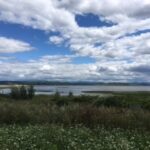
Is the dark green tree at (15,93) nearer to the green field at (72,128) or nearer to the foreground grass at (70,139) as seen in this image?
the green field at (72,128)

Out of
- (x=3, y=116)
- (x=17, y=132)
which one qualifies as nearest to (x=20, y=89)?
(x=3, y=116)

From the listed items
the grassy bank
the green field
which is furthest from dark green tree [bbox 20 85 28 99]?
the grassy bank

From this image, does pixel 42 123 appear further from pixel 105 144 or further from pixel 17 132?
pixel 105 144

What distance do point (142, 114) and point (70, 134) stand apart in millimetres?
4900

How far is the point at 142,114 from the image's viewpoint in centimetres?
1797

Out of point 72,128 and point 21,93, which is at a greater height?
point 21,93

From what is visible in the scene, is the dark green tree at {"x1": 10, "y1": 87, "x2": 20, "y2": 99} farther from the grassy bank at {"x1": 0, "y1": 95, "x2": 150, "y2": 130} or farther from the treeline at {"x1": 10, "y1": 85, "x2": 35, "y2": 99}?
the grassy bank at {"x1": 0, "y1": 95, "x2": 150, "y2": 130}

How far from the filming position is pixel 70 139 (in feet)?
43.5

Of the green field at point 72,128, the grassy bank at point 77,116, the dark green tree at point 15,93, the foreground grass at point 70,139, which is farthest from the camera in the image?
the dark green tree at point 15,93

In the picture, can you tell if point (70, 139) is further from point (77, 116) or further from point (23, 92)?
point (23, 92)

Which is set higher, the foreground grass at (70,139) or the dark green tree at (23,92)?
the dark green tree at (23,92)

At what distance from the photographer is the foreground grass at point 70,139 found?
12047 mm

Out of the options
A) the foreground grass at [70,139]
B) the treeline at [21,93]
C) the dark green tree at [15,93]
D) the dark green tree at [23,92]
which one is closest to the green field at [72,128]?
the foreground grass at [70,139]

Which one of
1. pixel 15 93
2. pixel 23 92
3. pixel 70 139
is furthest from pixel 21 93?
pixel 70 139
